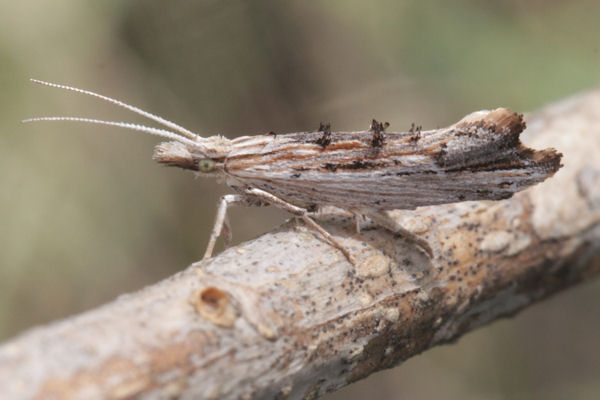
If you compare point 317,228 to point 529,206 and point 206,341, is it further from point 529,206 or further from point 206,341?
point 529,206

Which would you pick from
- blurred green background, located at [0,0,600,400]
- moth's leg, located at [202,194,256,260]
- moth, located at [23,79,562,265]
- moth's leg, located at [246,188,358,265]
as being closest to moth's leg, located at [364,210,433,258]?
moth, located at [23,79,562,265]

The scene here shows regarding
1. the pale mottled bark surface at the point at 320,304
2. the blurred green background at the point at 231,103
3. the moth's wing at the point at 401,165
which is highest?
the blurred green background at the point at 231,103

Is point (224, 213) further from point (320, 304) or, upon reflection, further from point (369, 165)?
point (320, 304)

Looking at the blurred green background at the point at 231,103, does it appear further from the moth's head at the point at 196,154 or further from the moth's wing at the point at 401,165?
the moth's wing at the point at 401,165

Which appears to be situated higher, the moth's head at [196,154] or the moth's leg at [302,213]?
the moth's head at [196,154]

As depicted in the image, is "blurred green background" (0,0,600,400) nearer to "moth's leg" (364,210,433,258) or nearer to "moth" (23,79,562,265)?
"moth" (23,79,562,265)

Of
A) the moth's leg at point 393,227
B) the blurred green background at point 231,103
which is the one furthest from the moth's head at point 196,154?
the blurred green background at point 231,103

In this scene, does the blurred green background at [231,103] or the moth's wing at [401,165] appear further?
the blurred green background at [231,103]
